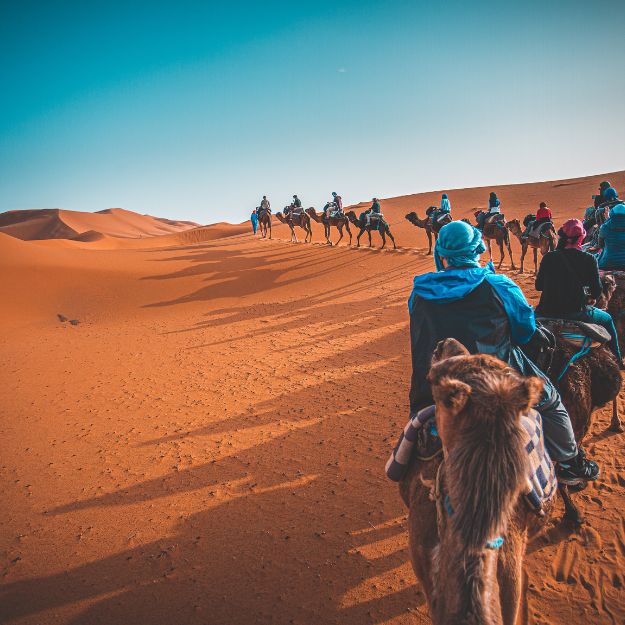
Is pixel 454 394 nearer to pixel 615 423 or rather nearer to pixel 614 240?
pixel 615 423

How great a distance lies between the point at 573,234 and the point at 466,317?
2567 millimetres

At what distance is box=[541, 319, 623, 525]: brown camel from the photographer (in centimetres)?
392

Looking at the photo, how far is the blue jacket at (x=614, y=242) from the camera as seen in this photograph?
6.65 metres

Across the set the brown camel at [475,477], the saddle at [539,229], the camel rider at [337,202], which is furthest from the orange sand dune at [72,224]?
the brown camel at [475,477]

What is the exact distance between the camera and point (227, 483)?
5.08 m

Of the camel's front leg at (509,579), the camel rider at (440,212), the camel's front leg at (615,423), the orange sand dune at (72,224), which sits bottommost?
the camel's front leg at (615,423)

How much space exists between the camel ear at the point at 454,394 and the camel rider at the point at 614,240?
6835 mm

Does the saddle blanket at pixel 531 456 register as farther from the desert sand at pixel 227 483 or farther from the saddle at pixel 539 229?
the saddle at pixel 539 229

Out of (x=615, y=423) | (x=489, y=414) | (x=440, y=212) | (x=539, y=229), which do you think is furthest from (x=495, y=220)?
(x=489, y=414)

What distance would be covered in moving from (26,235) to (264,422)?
9636 centimetres

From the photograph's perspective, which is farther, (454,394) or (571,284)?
(571,284)

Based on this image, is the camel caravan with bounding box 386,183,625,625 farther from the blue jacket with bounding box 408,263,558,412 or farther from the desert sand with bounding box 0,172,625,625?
the desert sand with bounding box 0,172,625,625

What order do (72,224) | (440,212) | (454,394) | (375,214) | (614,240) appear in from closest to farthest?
(454,394), (614,240), (440,212), (375,214), (72,224)

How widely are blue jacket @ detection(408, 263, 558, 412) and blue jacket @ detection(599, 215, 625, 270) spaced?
5.33 meters
